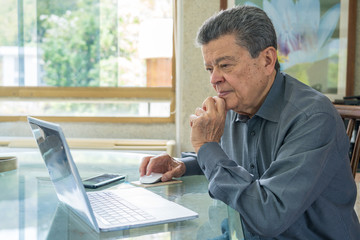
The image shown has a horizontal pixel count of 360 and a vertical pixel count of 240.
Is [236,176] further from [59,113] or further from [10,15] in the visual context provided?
[10,15]

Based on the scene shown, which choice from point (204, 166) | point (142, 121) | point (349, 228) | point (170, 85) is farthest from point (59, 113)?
point (349, 228)

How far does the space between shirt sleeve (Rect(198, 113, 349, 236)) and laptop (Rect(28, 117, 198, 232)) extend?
124 millimetres

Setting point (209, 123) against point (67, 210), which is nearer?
point (67, 210)

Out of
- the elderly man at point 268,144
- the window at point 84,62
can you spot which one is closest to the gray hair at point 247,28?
the elderly man at point 268,144

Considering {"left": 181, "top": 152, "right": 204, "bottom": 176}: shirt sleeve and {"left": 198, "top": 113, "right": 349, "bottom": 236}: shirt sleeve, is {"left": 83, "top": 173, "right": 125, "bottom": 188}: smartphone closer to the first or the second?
{"left": 181, "top": 152, "right": 204, "bottom": 176}: shirt sleeve

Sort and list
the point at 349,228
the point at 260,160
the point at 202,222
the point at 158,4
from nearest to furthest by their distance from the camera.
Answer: the point at 202,222 → the point at 349,228 → the point at 260,160 → the point at 158,4

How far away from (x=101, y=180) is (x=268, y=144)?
0.56m

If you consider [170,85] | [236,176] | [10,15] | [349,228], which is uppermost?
[10,15]

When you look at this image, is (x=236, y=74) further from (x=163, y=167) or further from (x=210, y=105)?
(x=163, y=167)

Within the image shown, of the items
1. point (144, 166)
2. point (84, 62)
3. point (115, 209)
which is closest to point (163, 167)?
point (144, 166)

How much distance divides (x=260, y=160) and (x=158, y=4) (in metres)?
2.42

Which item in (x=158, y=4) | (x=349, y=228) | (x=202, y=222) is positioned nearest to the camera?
(x=202, y=222)

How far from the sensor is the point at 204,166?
1117mm

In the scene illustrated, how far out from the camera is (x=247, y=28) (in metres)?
1.15
